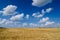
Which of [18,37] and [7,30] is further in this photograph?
[7,30]

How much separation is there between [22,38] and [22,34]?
400 mm

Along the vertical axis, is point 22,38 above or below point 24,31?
below

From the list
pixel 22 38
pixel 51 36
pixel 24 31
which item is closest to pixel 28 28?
pixel 24 31

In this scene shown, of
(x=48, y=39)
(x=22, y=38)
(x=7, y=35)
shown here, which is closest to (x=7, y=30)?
(x=7, y=35)

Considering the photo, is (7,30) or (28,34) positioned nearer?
(28,34)

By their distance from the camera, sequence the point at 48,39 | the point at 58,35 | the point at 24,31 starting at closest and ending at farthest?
the point at 48,39, the point at 58,35, the point at 24,31

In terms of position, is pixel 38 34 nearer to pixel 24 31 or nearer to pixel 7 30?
pixel 24 31

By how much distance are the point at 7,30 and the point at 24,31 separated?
1.08 meters

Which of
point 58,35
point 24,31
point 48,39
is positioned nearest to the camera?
point 48,39

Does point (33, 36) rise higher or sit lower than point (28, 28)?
lower

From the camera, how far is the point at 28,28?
7758mm

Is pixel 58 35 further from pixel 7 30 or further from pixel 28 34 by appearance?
pixel 7 30

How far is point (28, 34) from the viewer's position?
7473 millimetres

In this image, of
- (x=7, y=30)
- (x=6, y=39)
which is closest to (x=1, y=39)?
(x=6, y=39)
